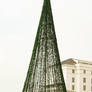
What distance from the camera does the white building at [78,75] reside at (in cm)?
3675

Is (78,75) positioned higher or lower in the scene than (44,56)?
higher

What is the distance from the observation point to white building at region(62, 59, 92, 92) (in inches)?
1447

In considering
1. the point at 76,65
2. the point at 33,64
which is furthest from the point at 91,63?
the point at 33,64

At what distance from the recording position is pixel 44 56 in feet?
60.4

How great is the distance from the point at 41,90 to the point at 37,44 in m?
2.43

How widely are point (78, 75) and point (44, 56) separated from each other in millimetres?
19344

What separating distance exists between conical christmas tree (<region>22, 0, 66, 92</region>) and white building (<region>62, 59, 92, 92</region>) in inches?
718

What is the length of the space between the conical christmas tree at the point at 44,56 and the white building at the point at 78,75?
18.2m

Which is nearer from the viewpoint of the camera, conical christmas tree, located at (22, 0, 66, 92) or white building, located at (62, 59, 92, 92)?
conical christmas tree, located at (22, 0, 66, 92)

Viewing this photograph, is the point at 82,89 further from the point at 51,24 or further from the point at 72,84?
the point at 51,24

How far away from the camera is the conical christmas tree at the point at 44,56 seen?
18144 millimetres

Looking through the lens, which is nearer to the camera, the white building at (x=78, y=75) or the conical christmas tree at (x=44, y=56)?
the conical christmas tree at (x=44, y=56)

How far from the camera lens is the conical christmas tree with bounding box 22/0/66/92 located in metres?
18.1

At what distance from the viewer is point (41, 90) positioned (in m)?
18.3
